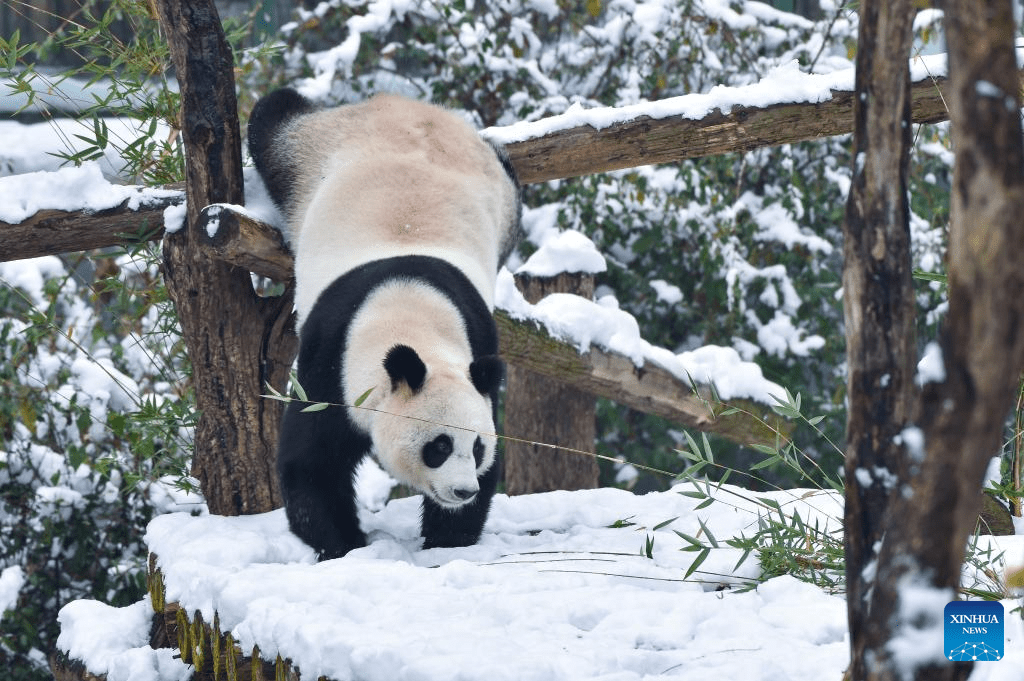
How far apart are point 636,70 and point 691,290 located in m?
1.29

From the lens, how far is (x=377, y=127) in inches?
143

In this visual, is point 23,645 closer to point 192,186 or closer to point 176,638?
point 176,638

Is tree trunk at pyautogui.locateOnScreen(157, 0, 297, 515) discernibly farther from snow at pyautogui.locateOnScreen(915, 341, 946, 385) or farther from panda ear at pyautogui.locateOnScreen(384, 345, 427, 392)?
snow at pyautogui.locateOnScreen(915, 341, 946, 385)

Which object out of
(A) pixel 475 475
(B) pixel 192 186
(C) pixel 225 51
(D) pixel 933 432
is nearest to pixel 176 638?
(A) pixel 475 475

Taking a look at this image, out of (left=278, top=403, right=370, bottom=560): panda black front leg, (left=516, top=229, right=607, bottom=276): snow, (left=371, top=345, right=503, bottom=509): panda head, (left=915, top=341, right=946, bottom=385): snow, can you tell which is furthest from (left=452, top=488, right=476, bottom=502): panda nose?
(left=516, top=229, right=607, bottom=276): snow

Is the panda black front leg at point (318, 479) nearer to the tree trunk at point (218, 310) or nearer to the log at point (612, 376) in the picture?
the tree trunk at point (218, 310)

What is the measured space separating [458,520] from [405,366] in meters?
0.58

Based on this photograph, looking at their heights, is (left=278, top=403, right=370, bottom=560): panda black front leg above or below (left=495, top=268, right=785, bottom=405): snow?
below

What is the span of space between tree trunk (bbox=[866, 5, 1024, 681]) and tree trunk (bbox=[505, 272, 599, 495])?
10.6ft

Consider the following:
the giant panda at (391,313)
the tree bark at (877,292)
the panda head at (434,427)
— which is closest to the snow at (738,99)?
the giant panda at (391,313)

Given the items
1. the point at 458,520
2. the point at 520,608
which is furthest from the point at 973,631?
the point at 458,520

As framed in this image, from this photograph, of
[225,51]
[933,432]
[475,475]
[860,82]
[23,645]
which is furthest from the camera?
[23,645]

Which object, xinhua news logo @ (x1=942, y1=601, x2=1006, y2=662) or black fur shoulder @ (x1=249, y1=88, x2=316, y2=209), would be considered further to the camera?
black fur shoulder @ (x1=249, y1=88, x2=316, y2=209)

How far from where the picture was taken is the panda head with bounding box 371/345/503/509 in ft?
8.77
